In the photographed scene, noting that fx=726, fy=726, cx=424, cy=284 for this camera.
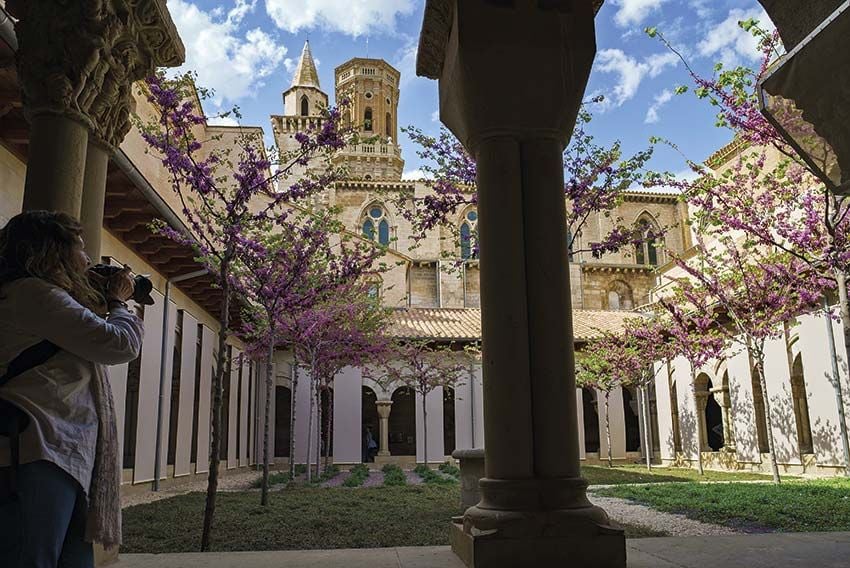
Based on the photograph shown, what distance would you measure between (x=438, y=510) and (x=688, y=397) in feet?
51.6

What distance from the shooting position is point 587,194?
12336mm

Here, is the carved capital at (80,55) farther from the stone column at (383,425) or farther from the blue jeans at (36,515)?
the stone column at (383,425)

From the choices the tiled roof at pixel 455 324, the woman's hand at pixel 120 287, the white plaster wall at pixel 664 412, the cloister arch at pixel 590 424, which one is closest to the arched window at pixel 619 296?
the tiled roof at pixel 455 324

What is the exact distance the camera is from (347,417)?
26188 millimetres

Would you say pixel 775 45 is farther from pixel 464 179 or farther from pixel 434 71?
pixel 434 71

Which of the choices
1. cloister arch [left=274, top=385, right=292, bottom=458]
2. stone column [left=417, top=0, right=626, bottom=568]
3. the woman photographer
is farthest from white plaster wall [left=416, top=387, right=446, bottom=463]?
the woman photographer

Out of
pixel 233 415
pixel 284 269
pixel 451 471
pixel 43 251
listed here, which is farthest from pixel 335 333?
pixel 43 251

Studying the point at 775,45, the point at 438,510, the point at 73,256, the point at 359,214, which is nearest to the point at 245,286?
the point at 438,510

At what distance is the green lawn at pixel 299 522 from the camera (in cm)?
641

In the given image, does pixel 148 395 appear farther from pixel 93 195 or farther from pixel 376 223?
pixel 376 223

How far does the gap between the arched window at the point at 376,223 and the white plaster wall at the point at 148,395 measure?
30.2m

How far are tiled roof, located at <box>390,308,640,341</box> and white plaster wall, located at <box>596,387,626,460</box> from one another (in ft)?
8.46

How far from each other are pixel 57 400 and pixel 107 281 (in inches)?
19.1

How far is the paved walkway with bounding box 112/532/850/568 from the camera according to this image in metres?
3.91
